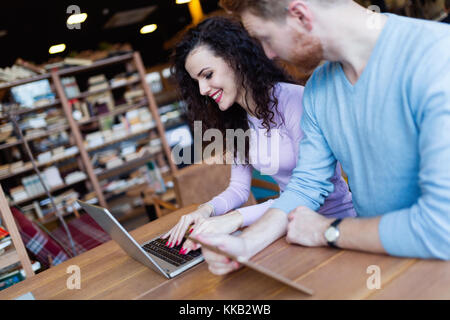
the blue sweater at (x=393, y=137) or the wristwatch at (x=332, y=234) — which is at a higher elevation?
the blue sweater at (x=393, y=137)

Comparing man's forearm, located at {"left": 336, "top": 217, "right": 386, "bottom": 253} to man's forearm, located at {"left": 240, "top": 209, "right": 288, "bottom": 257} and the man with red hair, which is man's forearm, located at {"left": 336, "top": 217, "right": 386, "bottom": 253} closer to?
the man with red hair

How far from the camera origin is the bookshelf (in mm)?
4766

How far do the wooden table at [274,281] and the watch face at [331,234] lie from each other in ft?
0.11

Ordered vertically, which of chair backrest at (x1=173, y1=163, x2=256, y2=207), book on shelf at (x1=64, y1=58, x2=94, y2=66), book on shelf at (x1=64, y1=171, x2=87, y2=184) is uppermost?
book on shelf at (x1=64, y1=58, x2=94, y2=66)

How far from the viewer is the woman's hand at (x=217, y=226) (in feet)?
3.90

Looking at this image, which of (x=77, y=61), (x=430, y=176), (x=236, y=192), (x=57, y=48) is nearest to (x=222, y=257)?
(x=430, y=176)

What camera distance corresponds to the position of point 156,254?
49.8 inches

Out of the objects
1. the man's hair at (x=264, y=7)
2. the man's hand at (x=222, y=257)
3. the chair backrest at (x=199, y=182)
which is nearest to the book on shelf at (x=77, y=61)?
the chair backrest at (x=199, y=182)

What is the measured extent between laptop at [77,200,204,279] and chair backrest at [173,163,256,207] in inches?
44.3

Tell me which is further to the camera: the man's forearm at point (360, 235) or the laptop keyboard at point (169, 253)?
the laptop keyboard at point (169, 253)

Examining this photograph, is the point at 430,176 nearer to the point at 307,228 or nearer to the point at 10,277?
the point at 307,228

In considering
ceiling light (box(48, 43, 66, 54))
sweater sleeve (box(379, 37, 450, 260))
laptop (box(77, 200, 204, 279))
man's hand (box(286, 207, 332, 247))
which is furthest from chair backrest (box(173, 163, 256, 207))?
ceiling light (box(48, 43, 66, 54))

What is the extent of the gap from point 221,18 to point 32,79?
3.80 meters

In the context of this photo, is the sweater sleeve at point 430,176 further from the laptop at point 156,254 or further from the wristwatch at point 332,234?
the laptop at point 156,254
